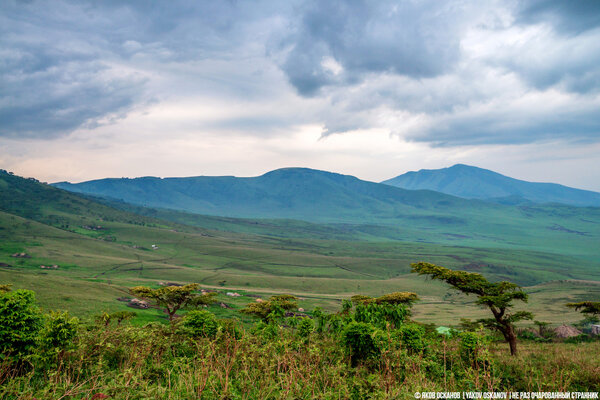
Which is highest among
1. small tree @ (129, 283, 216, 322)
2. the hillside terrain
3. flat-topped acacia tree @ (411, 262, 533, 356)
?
flat-topped acacia tree @ (411, 262, 533, 356)

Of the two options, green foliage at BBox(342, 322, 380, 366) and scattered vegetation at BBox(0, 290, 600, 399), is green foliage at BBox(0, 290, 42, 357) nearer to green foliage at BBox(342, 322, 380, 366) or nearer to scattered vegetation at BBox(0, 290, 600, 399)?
scattered vegetation at BBox(0, 290, 600, 399)

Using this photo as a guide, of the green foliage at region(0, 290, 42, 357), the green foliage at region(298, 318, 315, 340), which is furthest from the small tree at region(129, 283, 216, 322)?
the green foliage at region(0, 290, 42, 357)

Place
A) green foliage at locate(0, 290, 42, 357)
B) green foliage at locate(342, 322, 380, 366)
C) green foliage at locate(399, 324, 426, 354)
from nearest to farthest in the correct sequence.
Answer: green foliage at locate(0, 290, 42, 357)
green foliage at locate(342, 322, 380, 366)
green foliage at locate(399, 324, 426, 354)

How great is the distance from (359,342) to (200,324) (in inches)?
264

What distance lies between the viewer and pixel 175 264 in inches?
5389

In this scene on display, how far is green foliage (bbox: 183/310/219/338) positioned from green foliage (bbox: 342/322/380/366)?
539 cm

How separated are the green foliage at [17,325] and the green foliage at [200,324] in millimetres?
4915

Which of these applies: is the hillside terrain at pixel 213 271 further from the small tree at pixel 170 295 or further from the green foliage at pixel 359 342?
the green foliage at pixel 359 342

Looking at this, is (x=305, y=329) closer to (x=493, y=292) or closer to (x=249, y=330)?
(x=249, y=330)

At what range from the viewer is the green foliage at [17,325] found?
9.48 meters

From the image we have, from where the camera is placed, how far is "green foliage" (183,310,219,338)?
13.4m

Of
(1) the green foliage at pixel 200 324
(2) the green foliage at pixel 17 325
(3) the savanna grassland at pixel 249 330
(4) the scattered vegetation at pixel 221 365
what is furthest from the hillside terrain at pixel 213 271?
(4) the scattered vegetation at pixel 221 365

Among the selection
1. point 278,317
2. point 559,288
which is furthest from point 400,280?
point 278,317

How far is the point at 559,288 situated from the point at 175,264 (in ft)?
484
